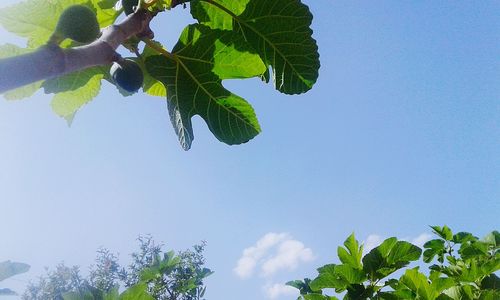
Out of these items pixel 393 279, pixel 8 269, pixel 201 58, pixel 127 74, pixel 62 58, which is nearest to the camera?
pixel 62 58

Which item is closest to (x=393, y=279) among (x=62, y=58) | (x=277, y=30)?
(x=277, y=30)

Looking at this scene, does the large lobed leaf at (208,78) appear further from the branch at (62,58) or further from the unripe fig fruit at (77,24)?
the unripe fig fruit at (77,24)

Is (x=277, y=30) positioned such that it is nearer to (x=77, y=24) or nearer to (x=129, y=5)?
(x=129, y=5)

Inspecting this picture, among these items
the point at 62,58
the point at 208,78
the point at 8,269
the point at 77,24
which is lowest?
the point at 8,269

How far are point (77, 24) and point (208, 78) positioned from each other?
1.80ft

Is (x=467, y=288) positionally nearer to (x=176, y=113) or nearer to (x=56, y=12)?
(x=176, y=113)

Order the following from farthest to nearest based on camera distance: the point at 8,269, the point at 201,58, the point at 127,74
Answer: the point at 201,58
the point at 127,74
the point at 8,269

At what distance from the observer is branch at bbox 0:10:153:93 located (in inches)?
26.0

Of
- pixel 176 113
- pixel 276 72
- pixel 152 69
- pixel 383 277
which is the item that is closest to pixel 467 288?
pixel 383 277

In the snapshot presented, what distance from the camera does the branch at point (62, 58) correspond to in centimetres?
66

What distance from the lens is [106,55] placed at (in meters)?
0.94

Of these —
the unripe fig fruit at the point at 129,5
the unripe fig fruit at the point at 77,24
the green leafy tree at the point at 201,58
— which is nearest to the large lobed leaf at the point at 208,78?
the green leafy tree at the point at 201,58

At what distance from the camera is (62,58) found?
2.63ft

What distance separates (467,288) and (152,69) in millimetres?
2130
